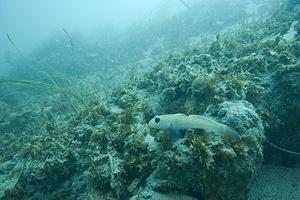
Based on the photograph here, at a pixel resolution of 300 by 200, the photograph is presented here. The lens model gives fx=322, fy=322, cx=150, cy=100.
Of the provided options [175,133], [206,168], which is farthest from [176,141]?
[206,168]

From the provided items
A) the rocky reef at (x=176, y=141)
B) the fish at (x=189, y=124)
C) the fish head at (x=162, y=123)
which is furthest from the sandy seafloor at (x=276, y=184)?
the fish head at (x=162, y=123)

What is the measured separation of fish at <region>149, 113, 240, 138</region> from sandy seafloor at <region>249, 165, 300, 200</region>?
1267 millimetres

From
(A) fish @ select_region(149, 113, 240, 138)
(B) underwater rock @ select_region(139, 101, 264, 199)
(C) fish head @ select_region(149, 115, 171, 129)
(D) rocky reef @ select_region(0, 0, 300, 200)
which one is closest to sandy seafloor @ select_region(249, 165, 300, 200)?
(D) rocky reef @ select_region(0, 0, 300, 200)

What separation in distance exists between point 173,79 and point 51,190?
Result: 2427 millimetres

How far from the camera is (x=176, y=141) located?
3428 millimetres

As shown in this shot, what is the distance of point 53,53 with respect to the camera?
20953 millimetres

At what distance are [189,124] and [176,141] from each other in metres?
0.26

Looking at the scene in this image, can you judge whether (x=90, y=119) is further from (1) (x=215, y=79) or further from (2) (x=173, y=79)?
(1) (x=215, y=79)

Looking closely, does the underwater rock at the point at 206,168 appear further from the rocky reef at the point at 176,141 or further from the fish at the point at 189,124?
the fish at the point at 189,124

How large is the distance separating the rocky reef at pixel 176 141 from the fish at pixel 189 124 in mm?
109

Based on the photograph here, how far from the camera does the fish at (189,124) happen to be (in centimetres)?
316

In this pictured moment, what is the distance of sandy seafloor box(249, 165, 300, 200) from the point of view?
3987 millimetres

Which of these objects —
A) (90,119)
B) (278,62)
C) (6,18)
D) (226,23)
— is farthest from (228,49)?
(6,18)

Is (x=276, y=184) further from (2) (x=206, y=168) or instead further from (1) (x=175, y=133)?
(1) (x=175, y=133)
